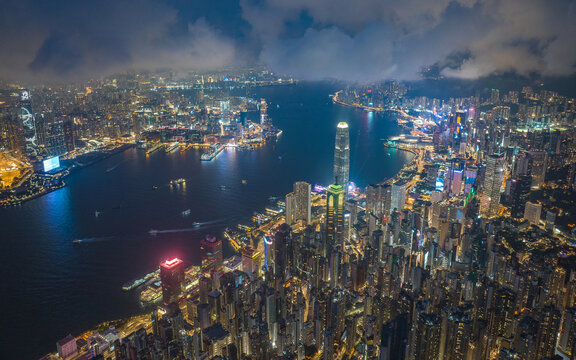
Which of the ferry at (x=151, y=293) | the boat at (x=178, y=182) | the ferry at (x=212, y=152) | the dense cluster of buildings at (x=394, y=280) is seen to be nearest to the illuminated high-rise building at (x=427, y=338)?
the dense cluster of buildings at (x=394, y=280)

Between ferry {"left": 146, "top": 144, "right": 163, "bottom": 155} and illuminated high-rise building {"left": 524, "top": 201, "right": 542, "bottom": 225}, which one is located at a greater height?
ferry {"left": 146, "top": 144, "right": 163, "bottom": 155}

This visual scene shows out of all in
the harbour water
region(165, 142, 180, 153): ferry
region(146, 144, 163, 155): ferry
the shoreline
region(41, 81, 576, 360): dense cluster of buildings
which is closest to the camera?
region(41, 81, 576, 360): dense cluster of buildings

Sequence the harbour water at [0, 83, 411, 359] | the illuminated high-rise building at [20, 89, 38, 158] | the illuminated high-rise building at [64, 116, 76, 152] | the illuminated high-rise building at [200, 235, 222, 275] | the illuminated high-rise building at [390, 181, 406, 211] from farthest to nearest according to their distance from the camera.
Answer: the illuminated high-rise building at [64, 116, 76, 152]
the illuminated high-rise building at [20, 89, 38, 158]
the illuminated high-rise building at [390, 181, 406, 211]
the illuminated high-rise building at [200, 235, 222, 275]
the harbour water at [0, 83, 411, 359]

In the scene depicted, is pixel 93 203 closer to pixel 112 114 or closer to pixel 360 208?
pixel 360 208

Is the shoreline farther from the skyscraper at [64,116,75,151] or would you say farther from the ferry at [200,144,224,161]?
the ferry at [200,144,224,161]

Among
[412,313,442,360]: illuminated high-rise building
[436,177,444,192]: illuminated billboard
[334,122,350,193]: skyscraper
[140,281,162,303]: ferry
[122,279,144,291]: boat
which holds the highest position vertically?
[334,122,350,193]: skyscraper

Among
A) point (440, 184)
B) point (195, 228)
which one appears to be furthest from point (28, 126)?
point (440, 184)

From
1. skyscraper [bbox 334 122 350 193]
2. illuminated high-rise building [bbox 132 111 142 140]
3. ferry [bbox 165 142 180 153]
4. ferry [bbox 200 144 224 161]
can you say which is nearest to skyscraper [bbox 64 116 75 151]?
illuminated high-rise building [bbox 132 111 142 140]
